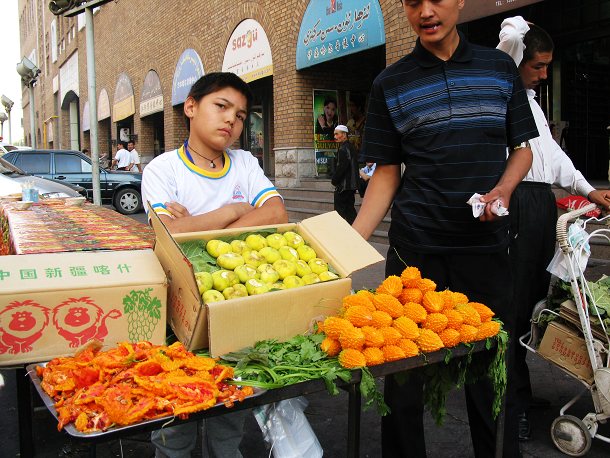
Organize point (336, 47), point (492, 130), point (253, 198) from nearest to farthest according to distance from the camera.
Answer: point (492, 130) < point (253, 198) < point (336, 47)

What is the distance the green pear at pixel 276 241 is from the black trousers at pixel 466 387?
546 mm

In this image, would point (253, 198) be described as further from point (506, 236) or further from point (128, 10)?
point (128, 10)

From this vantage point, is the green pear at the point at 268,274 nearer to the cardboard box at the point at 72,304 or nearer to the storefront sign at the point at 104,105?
the cardboard box at the point at 72,304

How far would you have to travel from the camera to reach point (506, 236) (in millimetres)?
2418

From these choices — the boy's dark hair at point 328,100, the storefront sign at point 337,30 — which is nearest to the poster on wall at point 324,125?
the boy's dark hair at point 328,100

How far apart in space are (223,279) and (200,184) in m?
0.77

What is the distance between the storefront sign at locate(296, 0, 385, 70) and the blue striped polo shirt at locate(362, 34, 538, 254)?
7782mm

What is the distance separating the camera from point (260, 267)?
206 centimetres

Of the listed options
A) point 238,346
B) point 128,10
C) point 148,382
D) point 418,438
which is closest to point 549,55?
point 418,438

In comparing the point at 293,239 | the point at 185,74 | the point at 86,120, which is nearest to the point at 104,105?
the point at 86,120

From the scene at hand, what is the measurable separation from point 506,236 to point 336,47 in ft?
29.6

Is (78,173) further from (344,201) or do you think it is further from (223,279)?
(223,279)

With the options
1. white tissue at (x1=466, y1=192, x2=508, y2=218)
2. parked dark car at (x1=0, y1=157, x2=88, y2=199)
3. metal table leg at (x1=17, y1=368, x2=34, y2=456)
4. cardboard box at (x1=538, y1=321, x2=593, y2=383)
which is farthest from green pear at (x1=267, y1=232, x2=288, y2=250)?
parked dark car at (x1=0, y1=157, x2=88, y2=199)

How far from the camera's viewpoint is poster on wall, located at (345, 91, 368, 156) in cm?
1285
